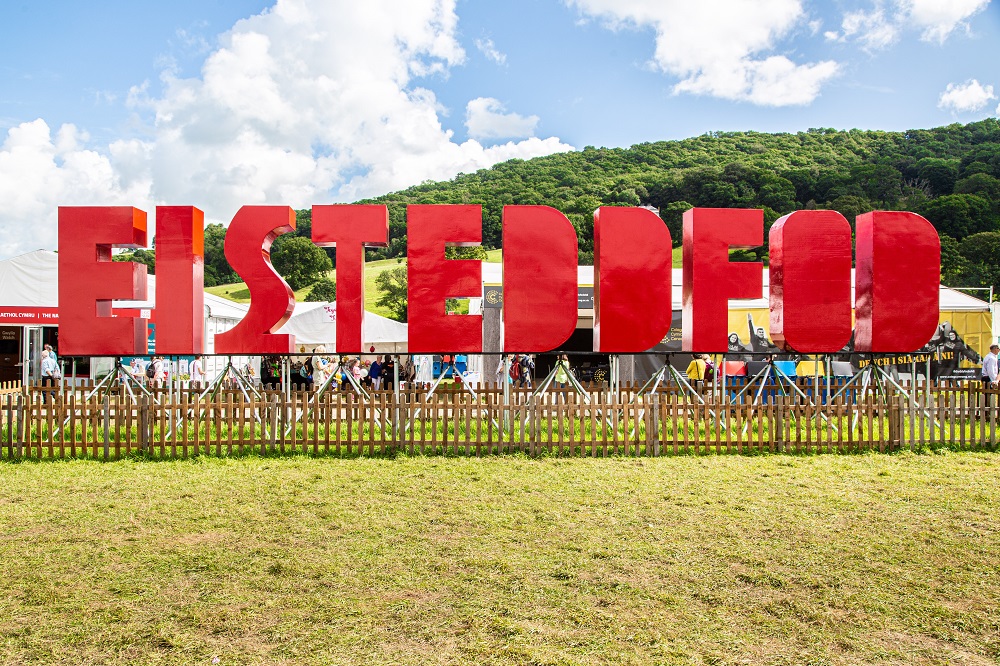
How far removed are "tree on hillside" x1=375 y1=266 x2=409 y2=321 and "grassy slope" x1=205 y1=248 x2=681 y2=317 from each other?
0.64 m

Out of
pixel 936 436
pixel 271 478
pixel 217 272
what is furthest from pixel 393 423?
pixel 217 272

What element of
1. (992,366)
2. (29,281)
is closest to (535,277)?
(992,366)

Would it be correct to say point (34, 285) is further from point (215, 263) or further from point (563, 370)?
point (215, 263)

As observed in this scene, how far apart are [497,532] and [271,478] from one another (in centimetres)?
385

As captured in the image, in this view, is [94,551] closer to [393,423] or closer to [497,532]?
[497,532]

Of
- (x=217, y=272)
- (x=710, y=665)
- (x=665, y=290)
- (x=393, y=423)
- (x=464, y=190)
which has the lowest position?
(x=710, y=665)

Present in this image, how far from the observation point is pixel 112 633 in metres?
4.23

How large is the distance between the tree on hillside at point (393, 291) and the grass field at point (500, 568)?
47.5 meters

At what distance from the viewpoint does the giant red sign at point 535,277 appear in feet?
37.0

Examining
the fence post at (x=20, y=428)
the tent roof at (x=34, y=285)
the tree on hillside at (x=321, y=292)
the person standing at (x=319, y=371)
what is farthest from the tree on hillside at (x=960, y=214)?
the fence post at (x=20, y=428)

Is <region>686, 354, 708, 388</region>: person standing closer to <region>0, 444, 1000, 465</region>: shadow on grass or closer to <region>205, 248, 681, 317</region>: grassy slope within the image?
<region>0, 444, 1000, 465</region>: shadow on grass

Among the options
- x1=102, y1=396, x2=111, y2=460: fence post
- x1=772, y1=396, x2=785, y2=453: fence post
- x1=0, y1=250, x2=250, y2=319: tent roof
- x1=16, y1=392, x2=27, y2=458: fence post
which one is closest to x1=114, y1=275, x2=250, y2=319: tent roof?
x1=0, y1=250, x2=250, y2=319: tent roof

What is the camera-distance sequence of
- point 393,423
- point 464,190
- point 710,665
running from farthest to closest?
point 464,190, point 393,423, point 710,665

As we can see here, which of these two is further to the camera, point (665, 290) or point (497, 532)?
point (665, 290)
